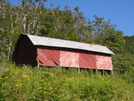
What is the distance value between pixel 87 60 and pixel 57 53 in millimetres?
3644

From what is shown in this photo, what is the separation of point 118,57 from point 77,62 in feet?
43.2

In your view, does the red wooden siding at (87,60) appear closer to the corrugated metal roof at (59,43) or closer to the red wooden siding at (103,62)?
the red wooden siding at (103,62)

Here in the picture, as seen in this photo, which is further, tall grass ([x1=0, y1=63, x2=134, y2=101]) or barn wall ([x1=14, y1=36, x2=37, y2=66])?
barn wall ([x1=14, y1=36, x2=37, y2=66])

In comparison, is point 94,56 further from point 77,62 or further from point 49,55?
point 49,55

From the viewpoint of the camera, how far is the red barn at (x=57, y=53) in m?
17.7

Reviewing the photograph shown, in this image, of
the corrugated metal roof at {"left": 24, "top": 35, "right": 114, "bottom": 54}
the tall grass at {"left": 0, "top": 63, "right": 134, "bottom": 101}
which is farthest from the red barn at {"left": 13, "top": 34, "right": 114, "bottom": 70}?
the tall grass at {"left": 0, "top": 63, "right": 134, "bottom": 101}

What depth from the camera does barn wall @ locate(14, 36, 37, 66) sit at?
18.1m

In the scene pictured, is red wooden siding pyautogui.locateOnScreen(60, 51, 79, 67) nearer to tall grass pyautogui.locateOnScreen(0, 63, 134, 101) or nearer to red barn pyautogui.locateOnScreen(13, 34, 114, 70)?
red barn pyautogui.locateOnScreen(13, 34, 114, 70)

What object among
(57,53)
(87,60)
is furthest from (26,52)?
(87,60)

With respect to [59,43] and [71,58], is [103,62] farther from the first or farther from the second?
[59,43]

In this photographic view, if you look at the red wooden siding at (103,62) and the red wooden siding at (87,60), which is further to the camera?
the red wooden siding at (103,62)

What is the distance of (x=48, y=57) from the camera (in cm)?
1798

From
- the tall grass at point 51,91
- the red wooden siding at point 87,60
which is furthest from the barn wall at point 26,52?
the tall grass at point 51,91

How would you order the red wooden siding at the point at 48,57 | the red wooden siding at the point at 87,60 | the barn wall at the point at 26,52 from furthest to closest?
the red wooden siding at the point at 87,60
the barn wall at the point at 26,52
the red wooden siding at the point at 48,57
